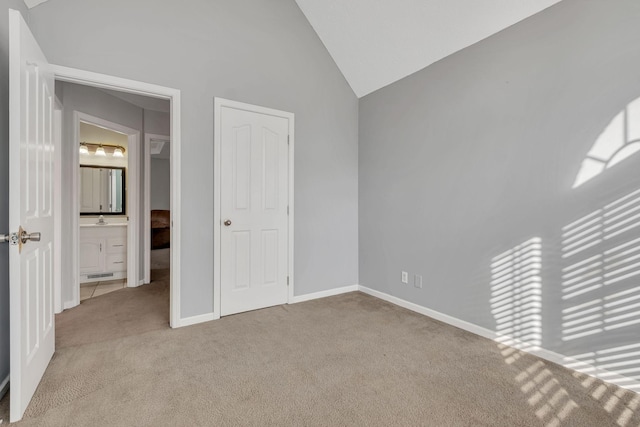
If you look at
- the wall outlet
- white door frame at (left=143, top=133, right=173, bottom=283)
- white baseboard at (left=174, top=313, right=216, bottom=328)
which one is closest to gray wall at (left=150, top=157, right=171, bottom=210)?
white door frame at (left=143, top=133, right=173, bottom=283)

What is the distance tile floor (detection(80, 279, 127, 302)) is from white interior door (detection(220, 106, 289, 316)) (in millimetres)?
1937

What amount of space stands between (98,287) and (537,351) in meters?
4.82

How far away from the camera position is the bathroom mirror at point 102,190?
4.77 meters

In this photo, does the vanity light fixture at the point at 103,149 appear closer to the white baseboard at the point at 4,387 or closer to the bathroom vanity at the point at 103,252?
the bathroom vanity at the point at 103,252

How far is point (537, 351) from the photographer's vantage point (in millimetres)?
2258

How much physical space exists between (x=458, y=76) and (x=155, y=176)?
7259 millimetres

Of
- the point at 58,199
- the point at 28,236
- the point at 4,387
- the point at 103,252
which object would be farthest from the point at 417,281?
the point at 103,252

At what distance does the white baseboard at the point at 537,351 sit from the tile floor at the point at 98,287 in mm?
3539

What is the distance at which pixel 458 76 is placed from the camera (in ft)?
9.11

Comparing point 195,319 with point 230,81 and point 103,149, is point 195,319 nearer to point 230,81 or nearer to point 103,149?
point 230,81

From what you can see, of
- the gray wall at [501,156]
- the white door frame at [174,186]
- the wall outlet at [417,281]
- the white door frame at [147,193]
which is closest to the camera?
the gray wall at [501,156]

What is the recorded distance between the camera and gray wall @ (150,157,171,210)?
25.1 ft

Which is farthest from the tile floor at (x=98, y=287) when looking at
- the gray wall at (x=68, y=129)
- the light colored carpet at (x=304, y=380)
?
the light colored carpet at (x=304, y=380)

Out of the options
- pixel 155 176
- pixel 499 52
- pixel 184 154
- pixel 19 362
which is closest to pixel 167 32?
pixel 184 154
